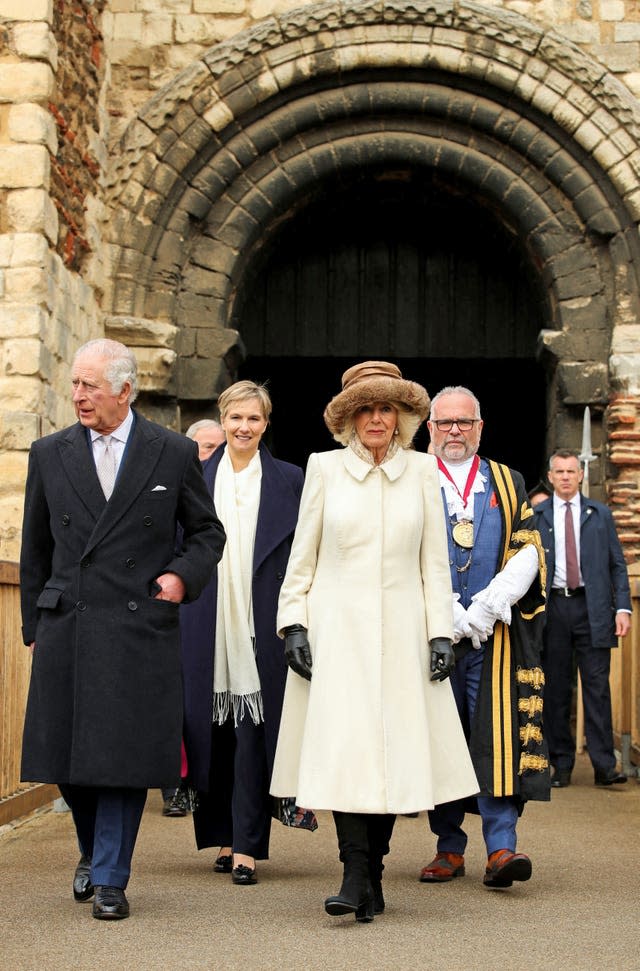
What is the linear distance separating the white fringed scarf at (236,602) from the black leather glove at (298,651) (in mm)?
850

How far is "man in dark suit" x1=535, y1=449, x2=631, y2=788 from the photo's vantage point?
7949 mm

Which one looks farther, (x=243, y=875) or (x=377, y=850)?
(x=243, y=875)

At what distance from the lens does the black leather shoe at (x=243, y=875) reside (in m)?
4.95

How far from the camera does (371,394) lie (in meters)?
4.53

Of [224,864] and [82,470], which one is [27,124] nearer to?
[82,470]

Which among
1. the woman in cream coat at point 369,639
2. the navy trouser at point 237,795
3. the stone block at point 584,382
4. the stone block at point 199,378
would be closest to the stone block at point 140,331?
the stone block at point 199,378

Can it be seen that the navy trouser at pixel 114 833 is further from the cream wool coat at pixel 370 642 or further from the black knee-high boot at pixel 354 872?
the black knee-high boot at pixel 354 872

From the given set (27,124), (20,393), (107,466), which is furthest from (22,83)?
(107,466)

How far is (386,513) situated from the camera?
14.7 feet

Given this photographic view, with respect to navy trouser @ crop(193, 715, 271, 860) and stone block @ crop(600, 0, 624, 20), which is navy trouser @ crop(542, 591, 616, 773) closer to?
navy trouser @ crop(193, 715, 271, 860)

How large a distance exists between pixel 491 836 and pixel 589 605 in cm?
335

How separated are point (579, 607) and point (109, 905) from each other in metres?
4.43

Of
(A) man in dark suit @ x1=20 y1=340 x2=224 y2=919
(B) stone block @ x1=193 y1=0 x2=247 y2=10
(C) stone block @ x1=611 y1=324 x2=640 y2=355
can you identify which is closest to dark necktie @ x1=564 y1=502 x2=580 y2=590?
(C) stone block @ x1=611 y1=324 x2=640 y2=355

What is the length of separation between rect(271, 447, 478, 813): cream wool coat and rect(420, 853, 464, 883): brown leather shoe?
698mm
